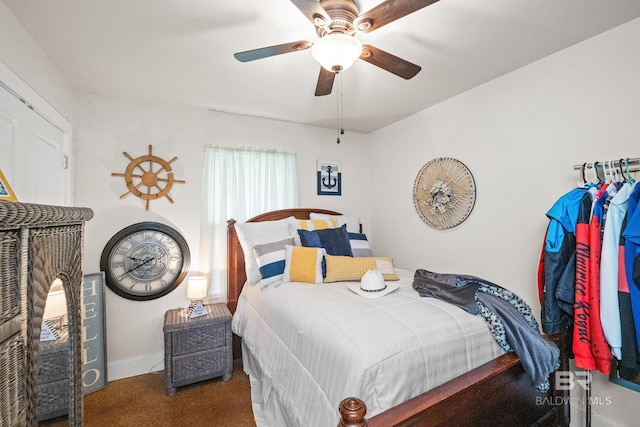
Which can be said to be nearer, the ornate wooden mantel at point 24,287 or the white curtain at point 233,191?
the ornate wooden mantel at point 24,287

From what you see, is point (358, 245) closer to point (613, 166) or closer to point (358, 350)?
point (358, 350)

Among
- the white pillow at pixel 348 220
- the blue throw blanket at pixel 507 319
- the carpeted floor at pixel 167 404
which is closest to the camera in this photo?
the blue throw blanket at pixel 507 319

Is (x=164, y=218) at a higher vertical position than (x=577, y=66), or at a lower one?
lower

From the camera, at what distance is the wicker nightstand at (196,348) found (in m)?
2.29

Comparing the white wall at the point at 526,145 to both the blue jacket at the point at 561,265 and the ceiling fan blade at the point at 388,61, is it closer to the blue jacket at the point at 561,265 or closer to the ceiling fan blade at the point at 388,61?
the blue jacket at the point at 561,265

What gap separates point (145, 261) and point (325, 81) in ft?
7.32

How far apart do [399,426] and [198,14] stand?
6.96 ft

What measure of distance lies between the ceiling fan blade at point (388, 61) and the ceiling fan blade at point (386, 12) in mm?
115

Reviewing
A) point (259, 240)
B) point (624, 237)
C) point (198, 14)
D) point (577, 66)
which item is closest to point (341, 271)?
point (259, 240)

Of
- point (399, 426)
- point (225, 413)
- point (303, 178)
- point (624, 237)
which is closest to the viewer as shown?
point (399, 426)

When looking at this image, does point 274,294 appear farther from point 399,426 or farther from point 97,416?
point 97,416

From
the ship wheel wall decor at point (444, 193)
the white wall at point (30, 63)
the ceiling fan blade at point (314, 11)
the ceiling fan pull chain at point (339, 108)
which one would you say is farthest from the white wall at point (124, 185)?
the ceiling fan blade at point (314, 11)

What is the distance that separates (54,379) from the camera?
1567 mm

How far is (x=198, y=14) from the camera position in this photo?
5.16 feet
